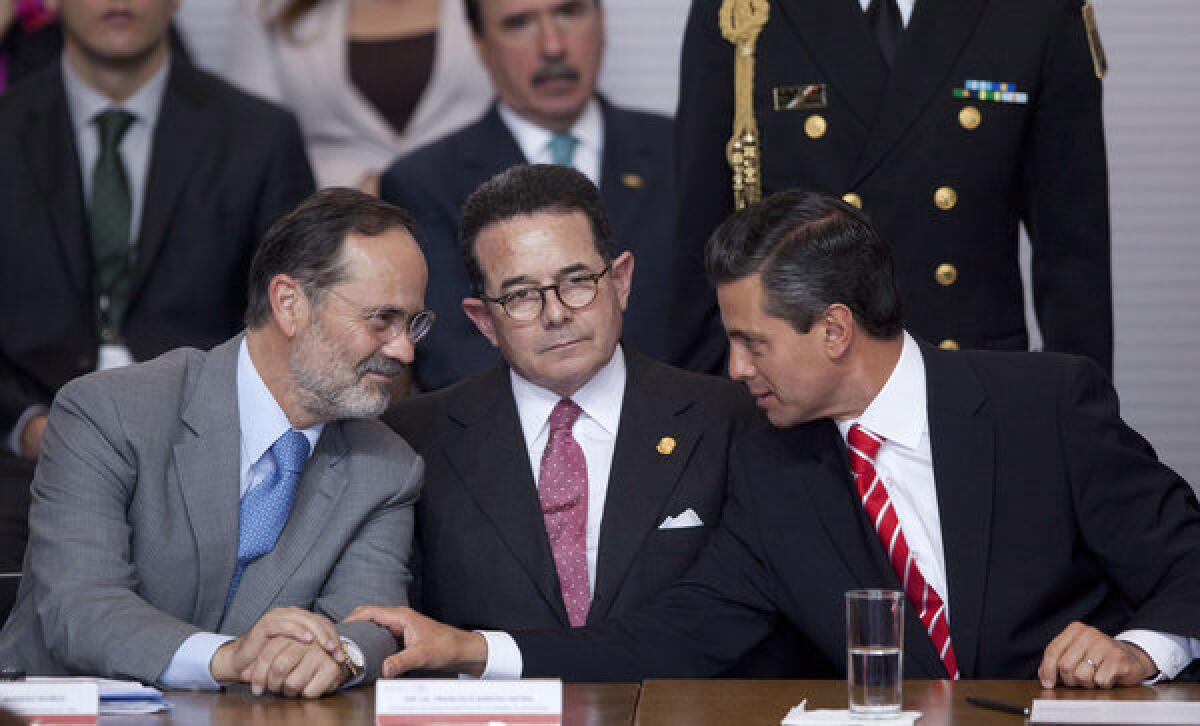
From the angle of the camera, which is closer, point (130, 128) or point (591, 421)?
point (591, 421)

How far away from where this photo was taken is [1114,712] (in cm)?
261

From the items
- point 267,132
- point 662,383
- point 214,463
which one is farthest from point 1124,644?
point 267,132

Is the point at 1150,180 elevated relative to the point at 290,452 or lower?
elevated

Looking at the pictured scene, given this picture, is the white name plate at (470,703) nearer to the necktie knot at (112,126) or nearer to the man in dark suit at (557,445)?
the man in dark suit at (557,445)

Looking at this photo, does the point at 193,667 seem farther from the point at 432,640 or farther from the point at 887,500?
the point at 887,500

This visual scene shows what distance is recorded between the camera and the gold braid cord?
3.86m

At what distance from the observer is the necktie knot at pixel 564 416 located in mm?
3703

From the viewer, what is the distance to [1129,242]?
571 centimetres

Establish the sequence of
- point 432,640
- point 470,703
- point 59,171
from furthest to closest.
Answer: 1. point 59,171
2. point 432,640
3. point 470,703

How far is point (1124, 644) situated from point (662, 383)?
1.14 m

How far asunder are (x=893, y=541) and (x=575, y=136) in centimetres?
213

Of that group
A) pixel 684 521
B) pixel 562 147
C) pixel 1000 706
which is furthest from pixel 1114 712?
pixel 562 147

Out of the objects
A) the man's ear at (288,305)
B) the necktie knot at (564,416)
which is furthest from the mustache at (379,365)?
the necktie knot at (564,416)

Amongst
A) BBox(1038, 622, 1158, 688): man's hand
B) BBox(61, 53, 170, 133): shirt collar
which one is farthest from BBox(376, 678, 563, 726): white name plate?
BBox(61, 53, 170, 133): shirt collar
